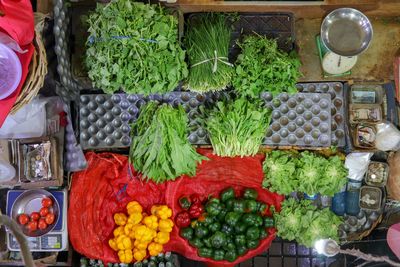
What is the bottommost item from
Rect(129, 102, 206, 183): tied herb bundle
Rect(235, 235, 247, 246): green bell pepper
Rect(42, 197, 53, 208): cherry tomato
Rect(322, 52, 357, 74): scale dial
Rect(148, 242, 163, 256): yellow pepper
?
Rect(148, 242, 163, 256): yellow pepper

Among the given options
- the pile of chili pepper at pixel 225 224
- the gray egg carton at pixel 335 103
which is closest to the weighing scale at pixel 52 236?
the pile of chili pepper at pixel 225 224

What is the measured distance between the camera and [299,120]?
4516mm

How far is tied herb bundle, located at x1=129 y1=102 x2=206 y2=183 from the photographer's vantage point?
434 centimetres

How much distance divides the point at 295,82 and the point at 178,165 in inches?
52.0

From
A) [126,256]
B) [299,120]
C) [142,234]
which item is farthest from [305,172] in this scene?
[126,256]

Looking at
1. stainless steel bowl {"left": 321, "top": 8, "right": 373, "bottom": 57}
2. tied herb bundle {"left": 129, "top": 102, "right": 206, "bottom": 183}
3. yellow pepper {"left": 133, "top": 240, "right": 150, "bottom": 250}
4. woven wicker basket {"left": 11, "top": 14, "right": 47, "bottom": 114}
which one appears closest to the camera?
woven wicker basket {"left": 11, "top": 14, "right": 47, "bottom": 114}

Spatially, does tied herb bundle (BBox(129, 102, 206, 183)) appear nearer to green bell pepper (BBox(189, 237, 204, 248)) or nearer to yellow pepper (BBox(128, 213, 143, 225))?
yellow pepper (BBox(128, 213, 143, 225))

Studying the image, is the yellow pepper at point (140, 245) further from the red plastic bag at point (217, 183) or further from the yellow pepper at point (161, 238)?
the red plastic bag at point (217, 183)

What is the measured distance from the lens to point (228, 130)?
4.38m

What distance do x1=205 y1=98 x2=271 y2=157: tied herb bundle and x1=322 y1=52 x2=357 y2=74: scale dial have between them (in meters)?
0.68

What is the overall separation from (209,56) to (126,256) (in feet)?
6.62

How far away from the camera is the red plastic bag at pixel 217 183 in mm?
4629

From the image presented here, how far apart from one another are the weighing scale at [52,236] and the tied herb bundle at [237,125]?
1579 millimetres

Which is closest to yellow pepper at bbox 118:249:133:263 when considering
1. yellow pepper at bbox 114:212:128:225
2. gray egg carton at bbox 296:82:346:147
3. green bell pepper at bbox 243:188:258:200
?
yellow pepper at bbox 114:212:128:225
